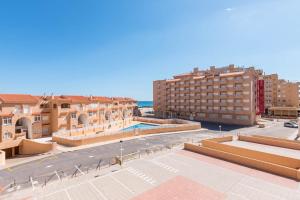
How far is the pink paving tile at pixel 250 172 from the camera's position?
1734cm

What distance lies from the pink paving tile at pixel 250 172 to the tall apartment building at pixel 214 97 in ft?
137

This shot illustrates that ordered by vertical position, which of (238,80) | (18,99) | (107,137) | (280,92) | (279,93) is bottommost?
(107,137)

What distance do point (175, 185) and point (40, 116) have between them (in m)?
39.8

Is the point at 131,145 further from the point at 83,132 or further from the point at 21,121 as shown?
the point at 21,121

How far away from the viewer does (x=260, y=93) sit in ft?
204

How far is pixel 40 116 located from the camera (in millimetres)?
43844

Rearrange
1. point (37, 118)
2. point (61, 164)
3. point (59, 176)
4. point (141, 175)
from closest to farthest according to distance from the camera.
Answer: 1. point (141, 175)
2. point (59, 176)
3. point (61, 164)
4. point (37, 118)

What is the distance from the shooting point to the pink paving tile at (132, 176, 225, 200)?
15.1 meters

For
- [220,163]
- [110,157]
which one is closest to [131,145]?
[110,157]

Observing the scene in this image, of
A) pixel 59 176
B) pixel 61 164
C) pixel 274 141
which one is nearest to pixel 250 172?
pixel 274 141

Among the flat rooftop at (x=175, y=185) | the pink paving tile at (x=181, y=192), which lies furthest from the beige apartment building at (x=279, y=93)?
the pink paving tile at (x=181, y=192)

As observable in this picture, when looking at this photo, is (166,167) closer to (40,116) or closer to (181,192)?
(181,192)

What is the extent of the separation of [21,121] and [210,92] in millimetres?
60086

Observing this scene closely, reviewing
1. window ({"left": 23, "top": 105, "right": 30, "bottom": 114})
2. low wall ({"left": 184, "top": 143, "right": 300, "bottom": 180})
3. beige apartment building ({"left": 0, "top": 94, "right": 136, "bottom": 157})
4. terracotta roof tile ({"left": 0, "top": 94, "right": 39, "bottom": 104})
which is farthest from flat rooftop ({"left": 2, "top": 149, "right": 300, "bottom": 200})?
window ({"left": 23, "top": 105, "right": 30, "bottom": 114})
